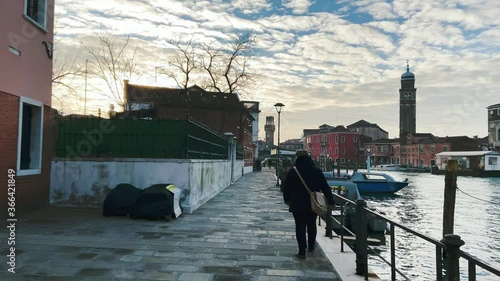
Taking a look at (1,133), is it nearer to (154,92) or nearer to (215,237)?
(215,237)

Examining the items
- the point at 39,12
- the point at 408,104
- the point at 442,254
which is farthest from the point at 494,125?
the point at 442,254

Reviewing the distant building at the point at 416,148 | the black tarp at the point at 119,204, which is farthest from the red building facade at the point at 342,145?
the black tarp at the point at 119,204

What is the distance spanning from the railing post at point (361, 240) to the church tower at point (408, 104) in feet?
376

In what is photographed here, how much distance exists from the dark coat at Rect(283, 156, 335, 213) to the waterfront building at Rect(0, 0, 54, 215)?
21.5 feet

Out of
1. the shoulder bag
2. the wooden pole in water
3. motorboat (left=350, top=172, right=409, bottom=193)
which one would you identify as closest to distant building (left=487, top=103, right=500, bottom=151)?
motorboat (left=350, top=172, right=409, bottom=193)

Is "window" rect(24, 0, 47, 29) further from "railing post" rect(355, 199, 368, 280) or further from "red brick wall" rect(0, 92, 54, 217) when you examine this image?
"railing post" rect(355, 199, 368, 280)

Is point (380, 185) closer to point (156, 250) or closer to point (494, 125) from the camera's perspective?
point (156, 250)

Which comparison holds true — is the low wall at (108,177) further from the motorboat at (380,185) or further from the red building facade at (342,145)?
the red building facade at (342,145)

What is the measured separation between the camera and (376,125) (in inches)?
4840

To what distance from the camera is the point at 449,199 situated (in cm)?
1409

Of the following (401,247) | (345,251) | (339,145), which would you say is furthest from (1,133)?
(339,145)

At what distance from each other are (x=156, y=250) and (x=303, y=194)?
2.68 meters

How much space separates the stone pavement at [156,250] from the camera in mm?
5191

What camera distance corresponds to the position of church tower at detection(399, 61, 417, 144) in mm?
113250
